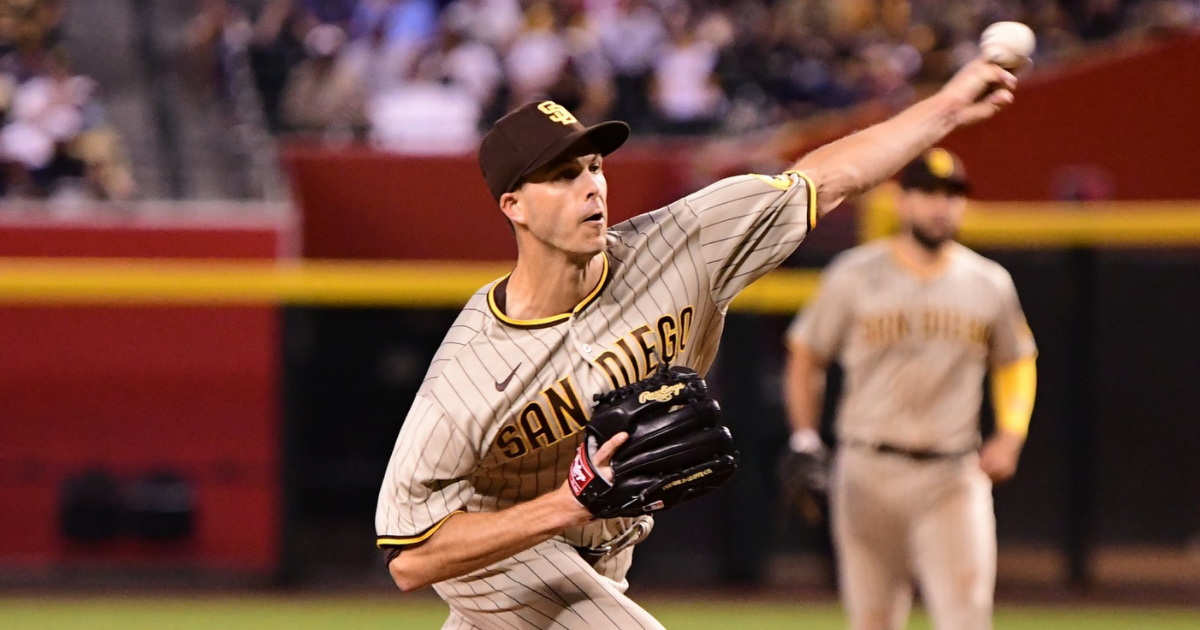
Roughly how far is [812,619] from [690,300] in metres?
4.84

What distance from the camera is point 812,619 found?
26.3 feet

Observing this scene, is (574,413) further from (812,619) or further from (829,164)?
(812,619)

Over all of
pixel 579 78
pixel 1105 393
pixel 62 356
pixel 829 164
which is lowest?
pixel 1105 393

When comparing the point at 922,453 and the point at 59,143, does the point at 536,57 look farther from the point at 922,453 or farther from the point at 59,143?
the point at 922,453

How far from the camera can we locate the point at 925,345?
584cm

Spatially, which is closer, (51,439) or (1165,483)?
(1165,483)

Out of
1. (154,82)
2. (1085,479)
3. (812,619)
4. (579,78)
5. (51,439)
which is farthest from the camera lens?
(154,82)

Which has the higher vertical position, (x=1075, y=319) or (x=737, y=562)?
(x=1075, y=319)

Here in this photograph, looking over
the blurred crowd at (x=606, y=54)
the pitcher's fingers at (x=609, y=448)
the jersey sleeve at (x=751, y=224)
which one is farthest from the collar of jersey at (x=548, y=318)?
the blurred crowd at (x=606, y=54)

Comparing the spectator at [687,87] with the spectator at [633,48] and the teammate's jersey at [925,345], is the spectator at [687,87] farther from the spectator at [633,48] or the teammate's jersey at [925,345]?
the teammate's jersey at [925,345]

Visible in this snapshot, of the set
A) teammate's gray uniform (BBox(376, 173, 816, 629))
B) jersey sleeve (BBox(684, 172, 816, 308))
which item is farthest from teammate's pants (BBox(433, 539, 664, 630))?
jersey sleeve (BBox(684, 172, 816, 308))

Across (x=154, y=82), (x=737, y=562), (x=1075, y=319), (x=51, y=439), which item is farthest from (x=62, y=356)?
(x=1075, y=319)

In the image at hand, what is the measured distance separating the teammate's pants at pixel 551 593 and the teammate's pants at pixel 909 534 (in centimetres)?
222

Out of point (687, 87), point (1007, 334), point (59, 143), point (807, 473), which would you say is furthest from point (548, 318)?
point (687, 87)
